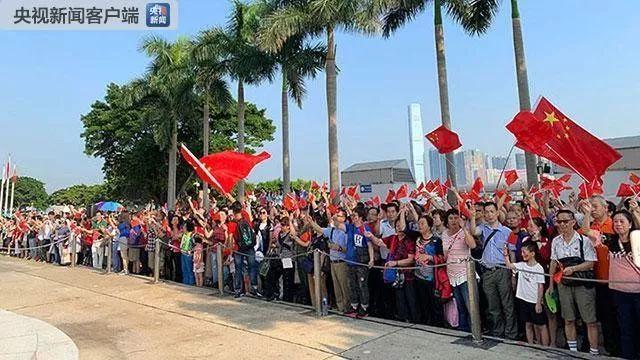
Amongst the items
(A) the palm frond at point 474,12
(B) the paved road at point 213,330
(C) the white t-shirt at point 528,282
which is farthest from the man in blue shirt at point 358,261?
(A) the palm frond at point 474,12

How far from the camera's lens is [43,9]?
11.7 metres

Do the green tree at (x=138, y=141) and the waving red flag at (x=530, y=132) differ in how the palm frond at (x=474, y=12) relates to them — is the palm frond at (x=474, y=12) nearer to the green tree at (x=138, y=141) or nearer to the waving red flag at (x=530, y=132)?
the waving red flag at (x=530, y=132)

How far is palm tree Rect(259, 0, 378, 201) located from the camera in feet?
55.9

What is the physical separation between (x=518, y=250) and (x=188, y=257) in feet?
24.6

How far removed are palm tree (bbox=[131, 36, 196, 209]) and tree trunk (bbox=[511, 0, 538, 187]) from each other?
16.9 meters

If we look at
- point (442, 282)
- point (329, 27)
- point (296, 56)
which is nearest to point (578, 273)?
point (442, 282)

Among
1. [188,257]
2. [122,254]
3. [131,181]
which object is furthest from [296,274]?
[131,181]

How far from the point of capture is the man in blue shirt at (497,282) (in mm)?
6043

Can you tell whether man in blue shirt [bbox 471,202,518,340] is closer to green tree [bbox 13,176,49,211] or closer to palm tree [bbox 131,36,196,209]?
→ palm tree [bbox 131,36,196,209]

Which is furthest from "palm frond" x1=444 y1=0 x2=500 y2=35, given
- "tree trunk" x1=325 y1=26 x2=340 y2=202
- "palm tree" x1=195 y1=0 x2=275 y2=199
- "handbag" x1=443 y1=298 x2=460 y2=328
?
"handbag" x1=443 y1=298 x2=460 y2=328

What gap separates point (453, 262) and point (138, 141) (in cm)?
3174

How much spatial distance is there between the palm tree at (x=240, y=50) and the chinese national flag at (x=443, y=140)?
39.5ft

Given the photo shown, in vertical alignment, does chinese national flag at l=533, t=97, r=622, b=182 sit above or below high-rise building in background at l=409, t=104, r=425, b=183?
below

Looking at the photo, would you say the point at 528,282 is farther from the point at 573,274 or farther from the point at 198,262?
the point at 198,262
